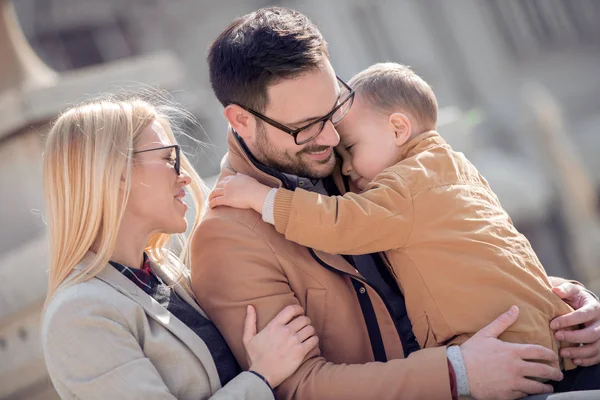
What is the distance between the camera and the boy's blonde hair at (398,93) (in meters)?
3.05

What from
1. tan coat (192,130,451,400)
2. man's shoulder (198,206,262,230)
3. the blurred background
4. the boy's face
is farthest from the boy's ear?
the blurred background

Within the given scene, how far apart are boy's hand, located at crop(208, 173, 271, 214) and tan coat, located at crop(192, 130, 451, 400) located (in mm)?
38

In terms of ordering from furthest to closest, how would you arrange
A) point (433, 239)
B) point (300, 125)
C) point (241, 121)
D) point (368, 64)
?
point (368, 64) → point (241, 121) → point (300, 125) → point (433, 239)

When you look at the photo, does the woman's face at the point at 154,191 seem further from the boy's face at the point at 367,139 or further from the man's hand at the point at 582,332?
the man's hand at the point at 582,332

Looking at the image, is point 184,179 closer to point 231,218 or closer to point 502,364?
point 231,218

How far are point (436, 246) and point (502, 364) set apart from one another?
431 millimetres

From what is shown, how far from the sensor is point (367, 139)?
3.05 metres

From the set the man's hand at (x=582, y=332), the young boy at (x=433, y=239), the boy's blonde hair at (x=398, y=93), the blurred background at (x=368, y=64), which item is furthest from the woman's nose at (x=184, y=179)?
the blurred background at (x=368, y=64)

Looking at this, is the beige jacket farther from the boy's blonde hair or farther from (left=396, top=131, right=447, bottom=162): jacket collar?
the boy's blonde hair

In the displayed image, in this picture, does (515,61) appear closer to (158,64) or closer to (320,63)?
(158,64)

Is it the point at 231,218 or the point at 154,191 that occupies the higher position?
the point at 154,191

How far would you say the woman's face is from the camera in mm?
2791

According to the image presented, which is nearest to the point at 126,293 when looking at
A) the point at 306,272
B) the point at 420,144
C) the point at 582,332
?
the point at 306,272

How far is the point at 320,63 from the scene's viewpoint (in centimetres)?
294
